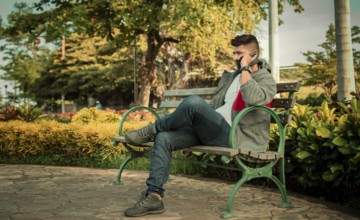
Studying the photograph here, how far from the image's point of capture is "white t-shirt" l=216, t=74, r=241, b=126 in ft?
14.2

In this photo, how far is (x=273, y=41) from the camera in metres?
9.00

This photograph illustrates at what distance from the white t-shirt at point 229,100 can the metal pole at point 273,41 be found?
4446 mm

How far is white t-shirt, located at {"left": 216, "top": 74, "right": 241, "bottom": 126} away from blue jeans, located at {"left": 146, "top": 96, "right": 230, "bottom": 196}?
0.62 feet

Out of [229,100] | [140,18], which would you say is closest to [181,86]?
[140,18]

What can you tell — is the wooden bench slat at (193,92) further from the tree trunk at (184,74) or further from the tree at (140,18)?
the tree trunk at (184,74)

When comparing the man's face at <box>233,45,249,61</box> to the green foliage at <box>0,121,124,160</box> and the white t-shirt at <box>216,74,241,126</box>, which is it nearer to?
the white t-shirt at <box>216,74,241,126</box>

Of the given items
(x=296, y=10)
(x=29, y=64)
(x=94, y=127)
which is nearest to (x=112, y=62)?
(x=29, y=64)

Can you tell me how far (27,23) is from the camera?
1585 centimetres

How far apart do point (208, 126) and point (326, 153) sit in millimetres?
1311

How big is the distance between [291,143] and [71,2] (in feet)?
39.9

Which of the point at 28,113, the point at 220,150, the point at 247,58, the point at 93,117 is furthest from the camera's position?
the point at 93,117

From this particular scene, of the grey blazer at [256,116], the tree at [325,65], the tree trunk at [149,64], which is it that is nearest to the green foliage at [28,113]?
the grey blazer at [256,116]

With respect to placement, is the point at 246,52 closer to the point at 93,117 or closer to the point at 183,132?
the point at 183,132

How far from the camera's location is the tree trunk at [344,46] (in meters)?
7.08
